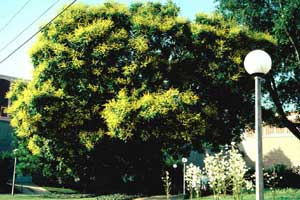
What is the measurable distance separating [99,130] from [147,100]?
3494 mm

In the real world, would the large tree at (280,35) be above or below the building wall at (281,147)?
above

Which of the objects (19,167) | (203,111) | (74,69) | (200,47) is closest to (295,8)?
(200,47)

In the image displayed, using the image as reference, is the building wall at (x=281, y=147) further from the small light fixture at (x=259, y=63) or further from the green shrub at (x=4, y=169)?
the small light fixture at (x=259, y=63)

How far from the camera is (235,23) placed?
23750 mm

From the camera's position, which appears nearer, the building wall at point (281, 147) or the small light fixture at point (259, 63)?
the small light fixture at point (259, 63)

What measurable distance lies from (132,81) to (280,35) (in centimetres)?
819

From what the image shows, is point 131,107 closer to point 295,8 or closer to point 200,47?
point 200,47

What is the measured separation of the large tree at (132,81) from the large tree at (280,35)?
3.23 ft

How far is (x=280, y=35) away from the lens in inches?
888

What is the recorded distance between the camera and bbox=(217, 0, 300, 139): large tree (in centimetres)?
2163

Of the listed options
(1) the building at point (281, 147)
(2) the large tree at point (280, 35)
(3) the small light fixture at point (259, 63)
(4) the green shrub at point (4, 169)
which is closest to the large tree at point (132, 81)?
(2) the large tree at point (280, 35)

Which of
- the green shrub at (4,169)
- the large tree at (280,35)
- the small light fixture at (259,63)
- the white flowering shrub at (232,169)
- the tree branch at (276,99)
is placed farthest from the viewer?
the green shrub at (4,169)

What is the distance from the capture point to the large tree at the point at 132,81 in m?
21.8

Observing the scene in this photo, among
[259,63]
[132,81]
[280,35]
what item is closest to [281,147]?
[280,35]
